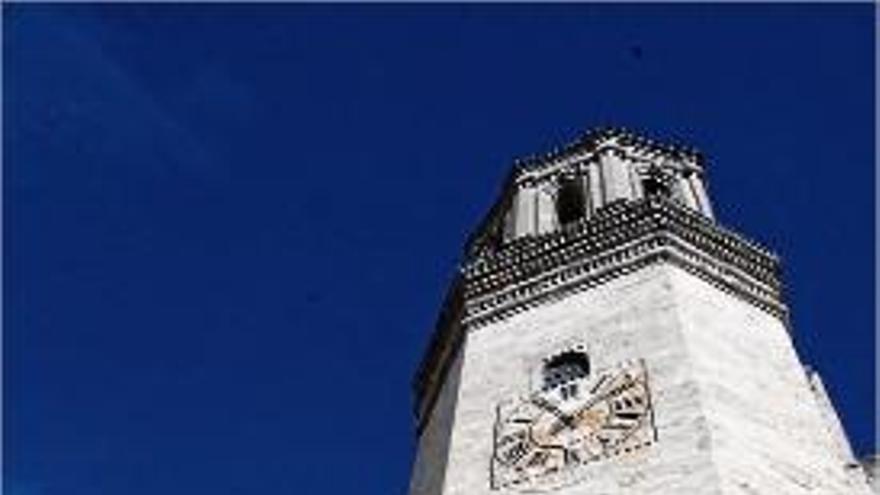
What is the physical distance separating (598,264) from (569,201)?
3.76m

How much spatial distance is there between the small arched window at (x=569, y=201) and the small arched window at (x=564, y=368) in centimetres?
497

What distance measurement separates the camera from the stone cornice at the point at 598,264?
22641 millimetres

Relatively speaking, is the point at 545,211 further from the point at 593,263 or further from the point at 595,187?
the point at 593,263

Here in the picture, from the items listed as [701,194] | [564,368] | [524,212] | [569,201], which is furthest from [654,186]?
[564,368]

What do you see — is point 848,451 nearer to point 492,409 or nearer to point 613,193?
point 492,409

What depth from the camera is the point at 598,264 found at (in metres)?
22.8

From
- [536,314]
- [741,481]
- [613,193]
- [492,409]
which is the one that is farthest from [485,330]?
[741,481]

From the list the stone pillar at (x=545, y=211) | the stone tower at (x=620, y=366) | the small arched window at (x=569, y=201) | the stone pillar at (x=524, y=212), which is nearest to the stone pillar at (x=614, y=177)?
the stone tower at (x=620, y=366)

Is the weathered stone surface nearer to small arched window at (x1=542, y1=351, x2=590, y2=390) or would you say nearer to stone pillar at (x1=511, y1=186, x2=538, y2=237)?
small arched window at (x1=542, y1=351, x2=590, y2=390)

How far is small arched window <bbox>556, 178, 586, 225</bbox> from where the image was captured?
2600cm

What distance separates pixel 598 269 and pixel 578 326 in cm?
127

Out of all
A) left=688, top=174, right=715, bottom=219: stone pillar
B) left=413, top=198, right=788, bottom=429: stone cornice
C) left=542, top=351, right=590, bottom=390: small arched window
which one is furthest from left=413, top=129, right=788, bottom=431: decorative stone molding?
left=542, top=351, right=590, bottom=390: small arched window

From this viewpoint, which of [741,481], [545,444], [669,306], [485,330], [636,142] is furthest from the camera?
[636,142]

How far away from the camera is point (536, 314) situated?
73.7ft
